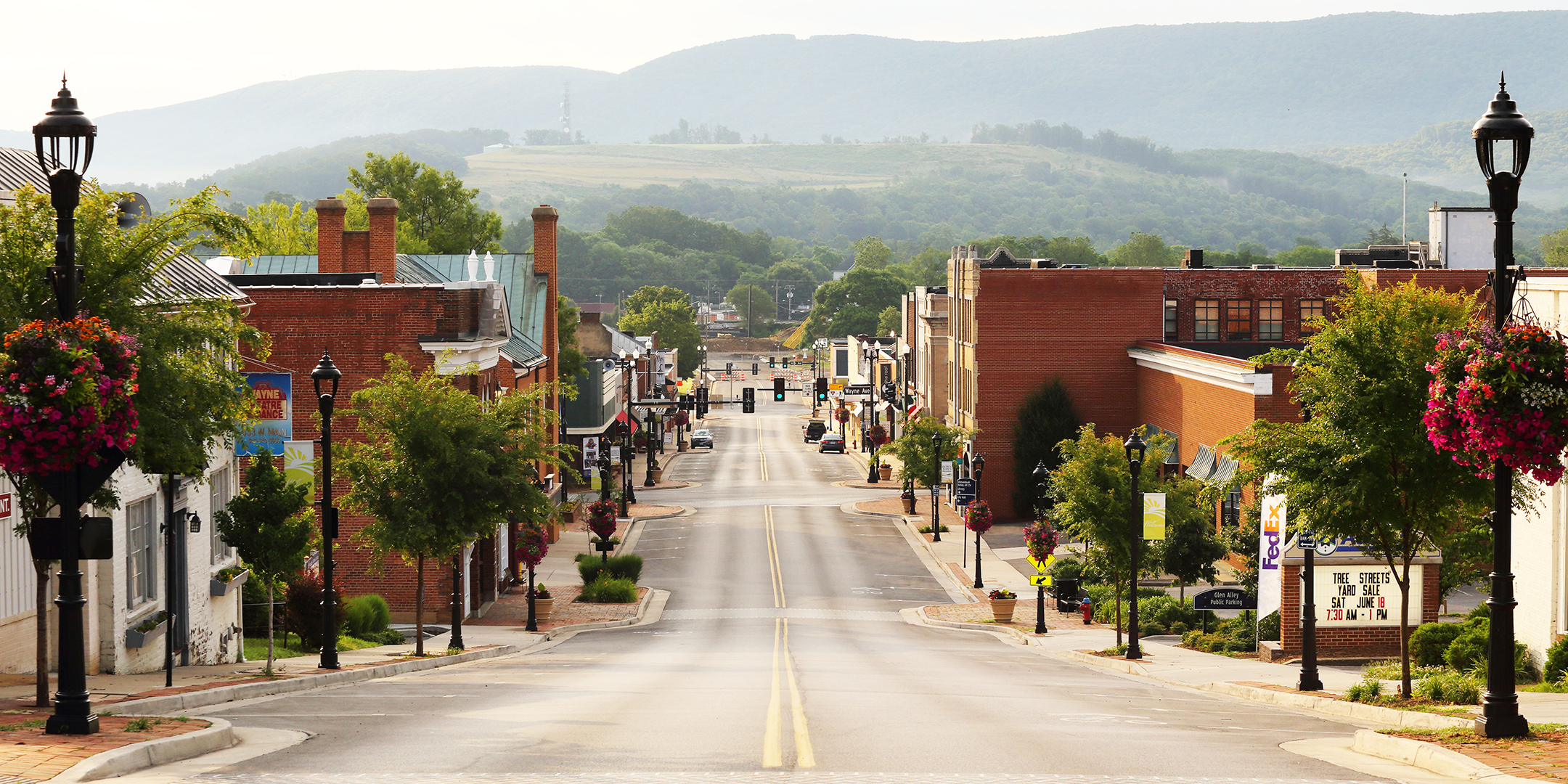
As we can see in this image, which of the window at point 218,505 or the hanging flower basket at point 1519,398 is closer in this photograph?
the hanging flower basket at point 1519,398

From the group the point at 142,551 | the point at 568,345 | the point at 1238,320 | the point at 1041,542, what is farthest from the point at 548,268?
the point at 142,551

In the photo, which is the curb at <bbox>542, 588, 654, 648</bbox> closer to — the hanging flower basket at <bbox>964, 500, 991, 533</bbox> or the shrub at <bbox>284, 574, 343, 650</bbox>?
the shrub at <bbox>284, 574, 343, 650</bbox>

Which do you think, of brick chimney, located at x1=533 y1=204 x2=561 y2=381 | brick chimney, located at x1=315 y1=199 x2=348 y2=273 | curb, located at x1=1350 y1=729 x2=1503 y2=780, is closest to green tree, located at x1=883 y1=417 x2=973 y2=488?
brick chimney, located at x1=533 y1=204 x2=561 y2=381

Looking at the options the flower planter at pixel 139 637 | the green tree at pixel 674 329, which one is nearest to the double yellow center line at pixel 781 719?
the flower planter at pixel 139 637

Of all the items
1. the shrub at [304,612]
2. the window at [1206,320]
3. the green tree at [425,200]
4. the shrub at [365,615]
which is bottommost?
the shrub at [365,615]

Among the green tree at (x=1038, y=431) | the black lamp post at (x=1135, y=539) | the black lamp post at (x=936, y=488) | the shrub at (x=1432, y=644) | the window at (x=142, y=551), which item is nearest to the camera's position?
the window at (x=142, y=551)

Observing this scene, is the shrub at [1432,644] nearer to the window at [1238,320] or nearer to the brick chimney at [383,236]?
the brick chimney at [383,236]

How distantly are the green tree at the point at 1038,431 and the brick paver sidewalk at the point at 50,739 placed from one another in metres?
55.9

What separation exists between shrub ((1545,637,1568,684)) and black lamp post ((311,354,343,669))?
19.5 meters

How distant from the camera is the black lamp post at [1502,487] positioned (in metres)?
13.2

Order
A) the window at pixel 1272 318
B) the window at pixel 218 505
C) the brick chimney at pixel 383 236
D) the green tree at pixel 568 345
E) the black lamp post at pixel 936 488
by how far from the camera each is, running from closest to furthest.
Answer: the window at pixel 218 505 → the brick chimney at pixel 383 236 → the black lamp post at pixel 936 488 → the window at pixel 1272 318 → the green tree at pixel 568 345

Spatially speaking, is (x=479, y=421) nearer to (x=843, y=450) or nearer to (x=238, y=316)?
(x=238, y=316)

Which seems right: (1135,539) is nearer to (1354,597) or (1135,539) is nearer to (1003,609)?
(1354,597)

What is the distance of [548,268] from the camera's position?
196 ft
